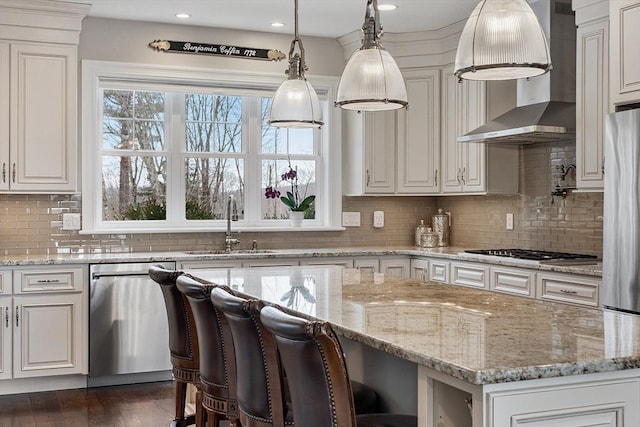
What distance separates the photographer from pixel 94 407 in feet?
15.0

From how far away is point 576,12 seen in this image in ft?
15.1

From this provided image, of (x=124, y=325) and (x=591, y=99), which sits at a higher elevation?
(x=591, y=99)

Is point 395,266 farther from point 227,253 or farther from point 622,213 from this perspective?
point 622,213

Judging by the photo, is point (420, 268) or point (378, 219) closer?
point (420, 268)

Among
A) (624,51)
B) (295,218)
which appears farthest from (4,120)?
(624,51)

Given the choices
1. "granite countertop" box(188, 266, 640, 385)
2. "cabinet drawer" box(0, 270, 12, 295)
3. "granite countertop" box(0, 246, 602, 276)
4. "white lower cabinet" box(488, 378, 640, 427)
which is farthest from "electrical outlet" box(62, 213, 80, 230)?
"white lower cabinet" box(488, 378, 640, 427)

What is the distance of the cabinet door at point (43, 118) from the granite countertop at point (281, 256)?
0.55 meters

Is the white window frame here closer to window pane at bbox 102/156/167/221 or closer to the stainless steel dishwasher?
window pane at bbox 102/156/167/221

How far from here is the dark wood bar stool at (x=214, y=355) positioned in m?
2.70

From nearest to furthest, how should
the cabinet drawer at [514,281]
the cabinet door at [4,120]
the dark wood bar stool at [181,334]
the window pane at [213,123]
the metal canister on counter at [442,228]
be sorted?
the dark wood bar stool at [181,334]
the cabinet drawer at [514,281]
the cabinet door at [4,120]
the window pane at [213,123]
the metal canister on counter at [442,228]

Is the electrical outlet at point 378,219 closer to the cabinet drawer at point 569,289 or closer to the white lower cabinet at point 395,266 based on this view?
the white lower cabinet at point 395,266

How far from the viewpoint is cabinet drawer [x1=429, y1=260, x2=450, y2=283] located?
17.9ft

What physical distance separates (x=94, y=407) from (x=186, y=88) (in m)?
2.55

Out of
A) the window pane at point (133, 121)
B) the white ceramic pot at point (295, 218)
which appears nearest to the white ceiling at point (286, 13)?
the window pane at point (133, 121)
